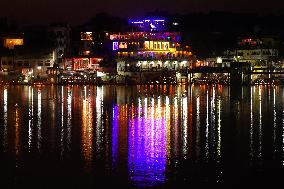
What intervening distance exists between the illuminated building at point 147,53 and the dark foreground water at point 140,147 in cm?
3709

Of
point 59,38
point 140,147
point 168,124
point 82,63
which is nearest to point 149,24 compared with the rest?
point 82,63

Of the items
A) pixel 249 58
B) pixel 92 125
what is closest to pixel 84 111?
pixel 92 125

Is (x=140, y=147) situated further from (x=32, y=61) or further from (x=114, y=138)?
(x=32, y=61)

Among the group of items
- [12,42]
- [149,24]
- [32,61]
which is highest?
[149,24]

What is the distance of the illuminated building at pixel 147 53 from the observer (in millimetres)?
75312

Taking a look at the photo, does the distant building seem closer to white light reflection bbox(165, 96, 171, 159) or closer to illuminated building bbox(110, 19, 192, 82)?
illuminated building bbox(110, 19, 192, 82)

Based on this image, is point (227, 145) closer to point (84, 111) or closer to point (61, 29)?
point (84, 111)

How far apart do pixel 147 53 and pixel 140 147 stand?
5350 centimetres

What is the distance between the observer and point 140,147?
22.4 metres

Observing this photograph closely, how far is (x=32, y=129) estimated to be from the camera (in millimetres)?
28016

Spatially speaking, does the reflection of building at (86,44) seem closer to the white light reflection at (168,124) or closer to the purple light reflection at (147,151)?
the white light reflection at (168,124)

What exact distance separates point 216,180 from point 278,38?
225ft

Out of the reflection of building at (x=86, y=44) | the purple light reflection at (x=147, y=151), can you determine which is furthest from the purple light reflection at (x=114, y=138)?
the reflection of building at (x=86, y=44)

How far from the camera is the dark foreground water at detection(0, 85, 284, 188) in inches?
683
